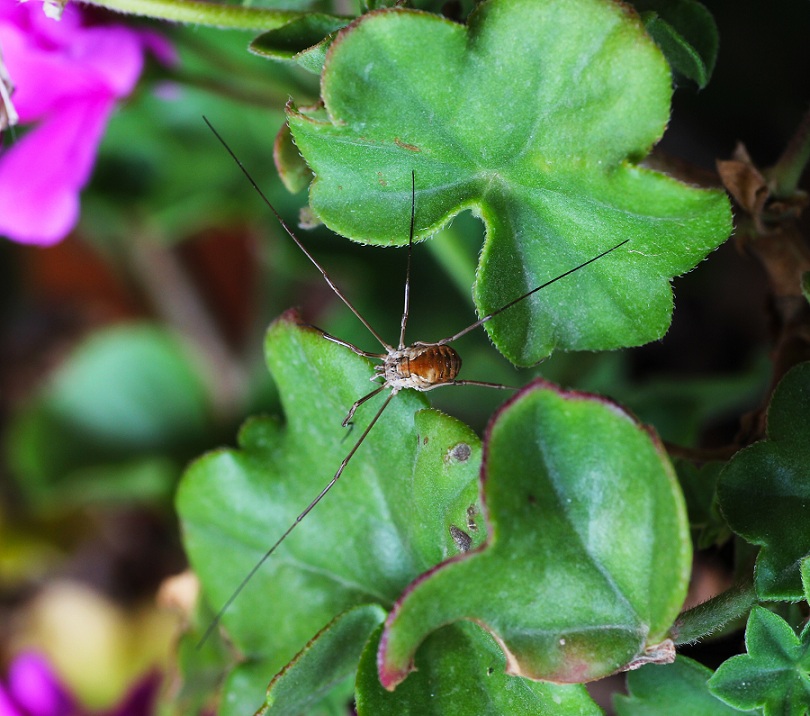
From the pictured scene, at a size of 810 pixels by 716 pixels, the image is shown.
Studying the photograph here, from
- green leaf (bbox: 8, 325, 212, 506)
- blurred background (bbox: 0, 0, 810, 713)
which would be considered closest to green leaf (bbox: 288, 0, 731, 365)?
blurred background (bbox: 0, 0, 810, 713)

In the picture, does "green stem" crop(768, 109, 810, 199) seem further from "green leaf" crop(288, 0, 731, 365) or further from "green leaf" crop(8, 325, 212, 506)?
"green leaf" crop(8, 325, 212, 506)

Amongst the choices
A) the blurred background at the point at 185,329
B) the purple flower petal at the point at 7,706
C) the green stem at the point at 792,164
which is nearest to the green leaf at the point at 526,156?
the green stem at the point at 792,164

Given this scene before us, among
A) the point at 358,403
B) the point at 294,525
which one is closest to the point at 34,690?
the point at 294,525

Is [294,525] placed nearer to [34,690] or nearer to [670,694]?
[670,694]

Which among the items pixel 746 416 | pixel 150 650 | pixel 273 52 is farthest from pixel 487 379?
pixel 150 650

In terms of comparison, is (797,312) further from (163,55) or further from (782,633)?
(163,55)

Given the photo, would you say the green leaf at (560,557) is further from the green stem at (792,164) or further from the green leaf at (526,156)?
the green stem at (792,164)
